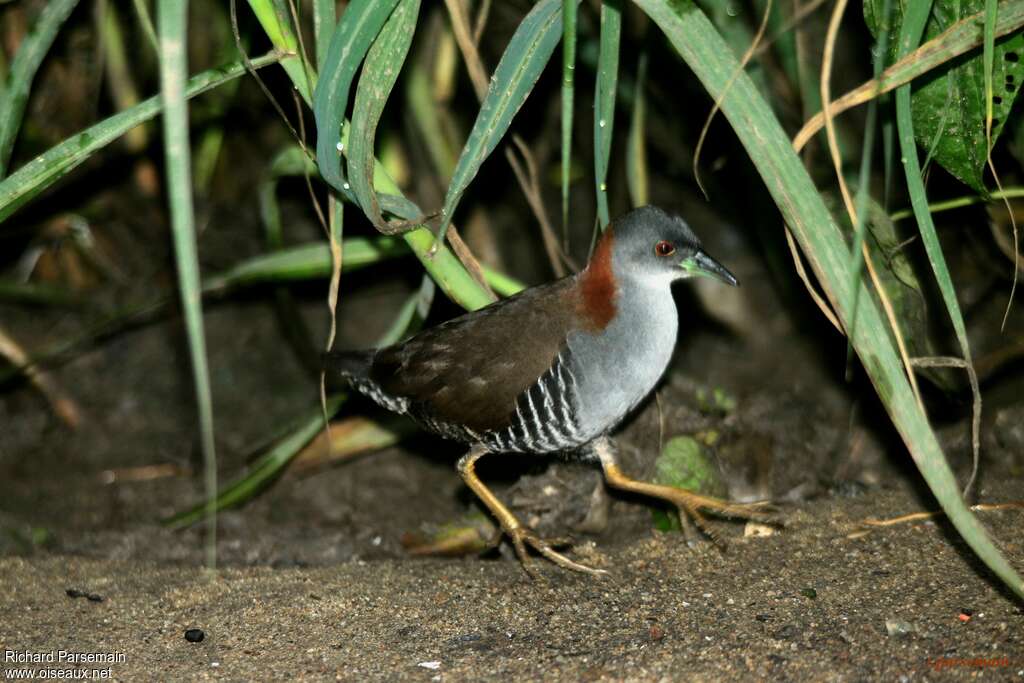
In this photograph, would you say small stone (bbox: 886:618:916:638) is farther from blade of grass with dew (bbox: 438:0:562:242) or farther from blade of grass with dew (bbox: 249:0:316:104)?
blade of grass with dew (bbox: 249:0:316:104)

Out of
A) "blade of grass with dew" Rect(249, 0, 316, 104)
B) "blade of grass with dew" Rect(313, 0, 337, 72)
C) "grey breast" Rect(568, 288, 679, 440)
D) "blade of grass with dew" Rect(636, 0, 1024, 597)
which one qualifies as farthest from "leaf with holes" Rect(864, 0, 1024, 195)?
"blade of grass with dew" Rect(249, 0, 316, 104)

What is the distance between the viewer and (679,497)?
140 inches

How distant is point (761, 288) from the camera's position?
5.33 m

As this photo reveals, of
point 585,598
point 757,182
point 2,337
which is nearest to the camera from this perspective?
point 585,598

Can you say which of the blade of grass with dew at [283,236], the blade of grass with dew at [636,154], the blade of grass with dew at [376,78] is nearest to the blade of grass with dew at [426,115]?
the blade of grass with dew at [283,236]

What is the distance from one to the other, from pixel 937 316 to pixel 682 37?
7.69 feet

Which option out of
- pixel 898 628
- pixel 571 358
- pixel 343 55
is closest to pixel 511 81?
pixel 343 55

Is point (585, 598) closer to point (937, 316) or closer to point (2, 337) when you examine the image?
point (937, 316)

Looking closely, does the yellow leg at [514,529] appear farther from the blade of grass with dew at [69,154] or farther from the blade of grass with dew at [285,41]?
the blade of grass with dew at [69,154]

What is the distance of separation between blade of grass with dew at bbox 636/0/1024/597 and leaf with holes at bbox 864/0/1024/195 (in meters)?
0.54

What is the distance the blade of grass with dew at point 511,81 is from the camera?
9.37ft

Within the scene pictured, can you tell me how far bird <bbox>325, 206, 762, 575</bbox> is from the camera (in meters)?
3.39

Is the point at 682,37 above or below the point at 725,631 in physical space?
above

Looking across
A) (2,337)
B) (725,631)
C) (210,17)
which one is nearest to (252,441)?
(2,337)
